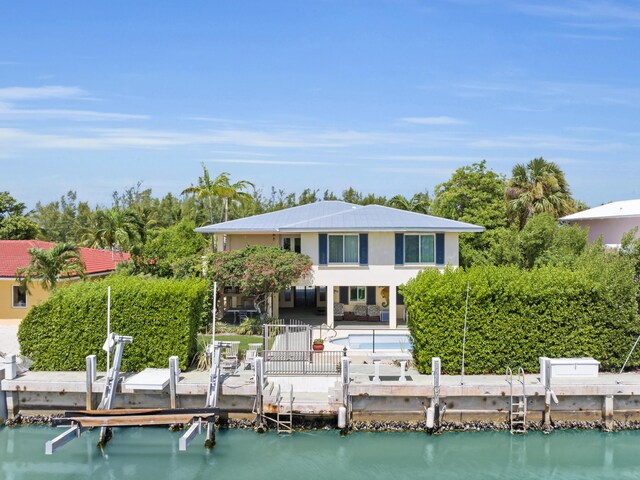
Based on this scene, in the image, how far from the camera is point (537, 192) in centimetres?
4162

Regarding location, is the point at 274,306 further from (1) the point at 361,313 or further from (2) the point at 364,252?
(2) the point at 364,252

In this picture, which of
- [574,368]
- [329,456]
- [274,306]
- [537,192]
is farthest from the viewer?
[537,192]

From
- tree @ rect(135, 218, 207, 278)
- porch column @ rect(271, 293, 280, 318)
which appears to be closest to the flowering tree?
porch column @ rect(271, 293, 280, 318)

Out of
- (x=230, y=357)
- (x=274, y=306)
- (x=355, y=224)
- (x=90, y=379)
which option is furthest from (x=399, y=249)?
(x=90, y=379)

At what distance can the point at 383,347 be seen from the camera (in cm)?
2592

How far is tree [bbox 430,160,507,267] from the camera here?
129ft

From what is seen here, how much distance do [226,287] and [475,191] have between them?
18724 millimetres

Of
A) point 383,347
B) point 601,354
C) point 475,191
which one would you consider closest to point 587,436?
point 601,354

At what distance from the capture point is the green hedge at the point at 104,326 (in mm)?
21547

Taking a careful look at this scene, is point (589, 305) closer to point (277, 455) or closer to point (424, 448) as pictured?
point (424, 448)

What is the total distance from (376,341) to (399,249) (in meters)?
5.56

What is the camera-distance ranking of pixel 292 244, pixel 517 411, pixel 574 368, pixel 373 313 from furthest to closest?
pixel 292 244
pixel 373 313
pixel 574 368
pixel 517 411

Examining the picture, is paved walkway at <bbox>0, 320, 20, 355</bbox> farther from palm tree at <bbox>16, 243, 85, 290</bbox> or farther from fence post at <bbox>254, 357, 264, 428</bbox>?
fence post at <bbox>254, 357, 264, 428</bbox>

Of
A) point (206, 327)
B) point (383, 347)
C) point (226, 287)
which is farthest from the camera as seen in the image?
point (226, 287)
